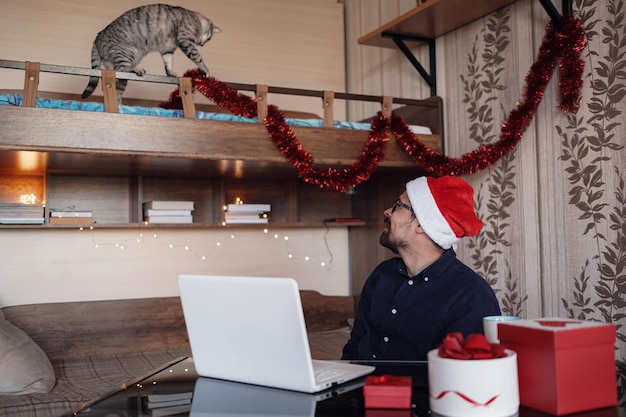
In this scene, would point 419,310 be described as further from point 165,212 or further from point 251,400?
point 165,212

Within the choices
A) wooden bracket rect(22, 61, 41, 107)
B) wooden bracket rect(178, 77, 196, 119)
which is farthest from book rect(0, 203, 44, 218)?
wooden bracket rect(178, 77, 196, 119)

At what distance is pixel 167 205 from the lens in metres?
3.53

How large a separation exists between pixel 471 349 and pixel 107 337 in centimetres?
285

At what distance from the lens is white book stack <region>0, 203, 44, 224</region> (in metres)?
3.19

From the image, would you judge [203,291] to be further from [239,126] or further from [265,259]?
[265,259]

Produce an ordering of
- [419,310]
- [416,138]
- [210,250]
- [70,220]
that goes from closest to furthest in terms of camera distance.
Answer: [419,310], [416,138], [70,220], [210,250]

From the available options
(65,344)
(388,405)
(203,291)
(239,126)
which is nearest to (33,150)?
(239,126)

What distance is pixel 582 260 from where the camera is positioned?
2.56m

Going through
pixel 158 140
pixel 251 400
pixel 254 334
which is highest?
pixel 158 140

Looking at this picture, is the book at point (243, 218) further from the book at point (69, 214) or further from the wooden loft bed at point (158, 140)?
the book at point (69, 214)

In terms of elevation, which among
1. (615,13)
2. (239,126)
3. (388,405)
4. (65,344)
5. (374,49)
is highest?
(374,49)

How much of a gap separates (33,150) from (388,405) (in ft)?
6.40

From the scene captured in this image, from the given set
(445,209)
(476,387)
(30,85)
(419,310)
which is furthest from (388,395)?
(30,85)

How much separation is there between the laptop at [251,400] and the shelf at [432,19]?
221 cm
